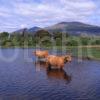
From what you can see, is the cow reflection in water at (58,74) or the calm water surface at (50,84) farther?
the cow reflection in water at (58,74)

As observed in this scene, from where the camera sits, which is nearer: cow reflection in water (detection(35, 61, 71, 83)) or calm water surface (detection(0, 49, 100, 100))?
calm water surface (detection(0, 49, 100, 100))

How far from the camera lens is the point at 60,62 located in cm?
2720

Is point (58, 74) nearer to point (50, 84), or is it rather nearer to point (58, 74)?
point (58, 74)

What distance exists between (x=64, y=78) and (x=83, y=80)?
183cm

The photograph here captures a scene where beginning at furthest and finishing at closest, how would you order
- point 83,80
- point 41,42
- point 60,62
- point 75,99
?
point 41,42
point 60,62
point 83,80
point 75,99

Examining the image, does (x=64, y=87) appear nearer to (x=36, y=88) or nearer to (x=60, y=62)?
(x=36, y=88)

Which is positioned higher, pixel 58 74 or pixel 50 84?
pixel 58 74

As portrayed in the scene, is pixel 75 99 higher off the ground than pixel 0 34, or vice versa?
pixel 0 34

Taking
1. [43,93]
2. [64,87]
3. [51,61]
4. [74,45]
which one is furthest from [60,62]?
[74,45]

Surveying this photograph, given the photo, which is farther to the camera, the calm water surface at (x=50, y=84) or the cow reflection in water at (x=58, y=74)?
the cow reflection in water at (x=58, y=74)

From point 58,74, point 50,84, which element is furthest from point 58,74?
point 50,84

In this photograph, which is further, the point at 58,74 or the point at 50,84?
the point at 58,74

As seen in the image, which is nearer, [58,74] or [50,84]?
[50,84]

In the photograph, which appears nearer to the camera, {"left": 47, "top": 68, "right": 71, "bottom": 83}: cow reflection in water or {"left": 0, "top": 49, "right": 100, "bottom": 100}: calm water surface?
{"left": 0, "top": 49, "right": 100, "bottom": 100}: calm water surface
